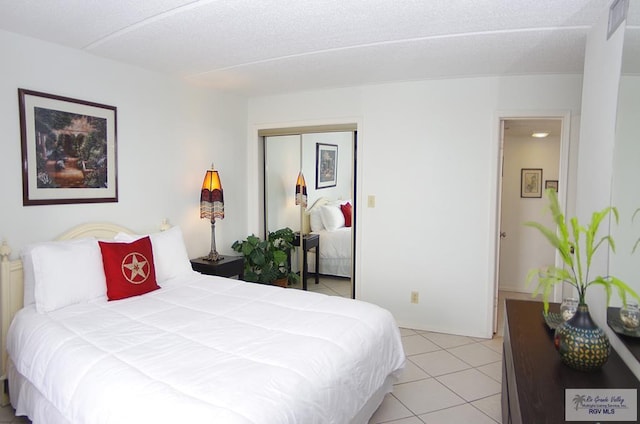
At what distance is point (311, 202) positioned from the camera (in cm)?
480

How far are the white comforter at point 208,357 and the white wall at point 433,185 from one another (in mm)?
1487

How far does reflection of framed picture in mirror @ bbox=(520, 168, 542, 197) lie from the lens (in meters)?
5.23

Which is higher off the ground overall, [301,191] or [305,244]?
[301,191]

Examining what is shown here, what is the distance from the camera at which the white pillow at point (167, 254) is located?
309 cm

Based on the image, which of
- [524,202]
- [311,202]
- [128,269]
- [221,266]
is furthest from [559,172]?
[128,269]

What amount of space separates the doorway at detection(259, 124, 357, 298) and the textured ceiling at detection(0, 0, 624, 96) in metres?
1.11

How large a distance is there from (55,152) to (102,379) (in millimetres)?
1928

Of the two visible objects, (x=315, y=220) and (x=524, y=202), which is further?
(x=524, y=202)

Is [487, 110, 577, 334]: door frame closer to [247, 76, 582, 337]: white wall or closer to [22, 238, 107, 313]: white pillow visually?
[247, 76, 582, 337]: white wall

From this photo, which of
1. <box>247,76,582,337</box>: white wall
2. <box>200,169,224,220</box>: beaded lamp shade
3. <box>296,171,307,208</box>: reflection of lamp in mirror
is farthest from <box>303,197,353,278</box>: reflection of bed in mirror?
<box>200,169,224,220</box>: beaded lamp shade

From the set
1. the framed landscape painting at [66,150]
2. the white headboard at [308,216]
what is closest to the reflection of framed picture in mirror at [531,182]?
the white headboard at [308,216]

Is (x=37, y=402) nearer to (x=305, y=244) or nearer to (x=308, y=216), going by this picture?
(x=305, y=244)

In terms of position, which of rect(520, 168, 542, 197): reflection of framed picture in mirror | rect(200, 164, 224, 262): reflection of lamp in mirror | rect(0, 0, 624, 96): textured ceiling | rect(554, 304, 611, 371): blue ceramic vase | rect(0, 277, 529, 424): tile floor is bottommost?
rect(0, 277, 529, 424): tile floor

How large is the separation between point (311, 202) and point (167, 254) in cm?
203
